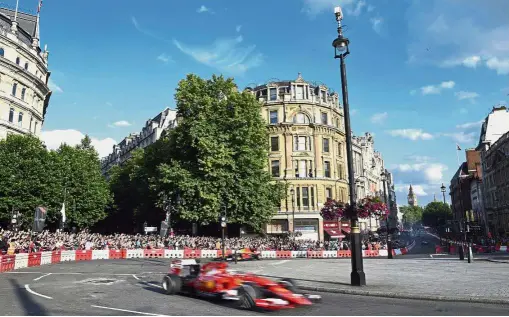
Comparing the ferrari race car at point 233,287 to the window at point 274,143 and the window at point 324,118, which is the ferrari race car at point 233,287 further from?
the window at point 324,118

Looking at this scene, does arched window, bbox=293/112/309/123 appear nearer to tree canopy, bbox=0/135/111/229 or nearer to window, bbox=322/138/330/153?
window, bbox=322/138/330/153

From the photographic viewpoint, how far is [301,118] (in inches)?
2089

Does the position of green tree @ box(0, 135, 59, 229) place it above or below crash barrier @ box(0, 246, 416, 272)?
A: above

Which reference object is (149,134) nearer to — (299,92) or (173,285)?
(299,92)

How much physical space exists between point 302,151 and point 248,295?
43.0 m

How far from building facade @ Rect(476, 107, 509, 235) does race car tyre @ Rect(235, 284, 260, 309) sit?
56.3 metres

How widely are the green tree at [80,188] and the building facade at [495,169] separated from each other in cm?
5537

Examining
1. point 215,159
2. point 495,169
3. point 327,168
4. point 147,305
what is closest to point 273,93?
point 327,168

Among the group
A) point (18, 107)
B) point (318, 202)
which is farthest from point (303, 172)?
point (18, 107)

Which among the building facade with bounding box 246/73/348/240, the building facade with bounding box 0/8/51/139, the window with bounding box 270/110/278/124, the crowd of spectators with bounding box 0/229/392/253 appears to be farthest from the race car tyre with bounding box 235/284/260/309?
the building facade with bounding box 0/8/51/139

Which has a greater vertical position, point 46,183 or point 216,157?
point 216,157

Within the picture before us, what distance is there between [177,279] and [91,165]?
40145mm

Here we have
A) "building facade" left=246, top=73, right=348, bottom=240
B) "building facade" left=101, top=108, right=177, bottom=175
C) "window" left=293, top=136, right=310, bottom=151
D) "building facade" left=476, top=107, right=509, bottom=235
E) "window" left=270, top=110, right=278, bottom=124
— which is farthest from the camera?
"building facade" left=101, top=108, right=177, bottom=175

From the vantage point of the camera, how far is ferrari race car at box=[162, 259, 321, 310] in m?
9.77
